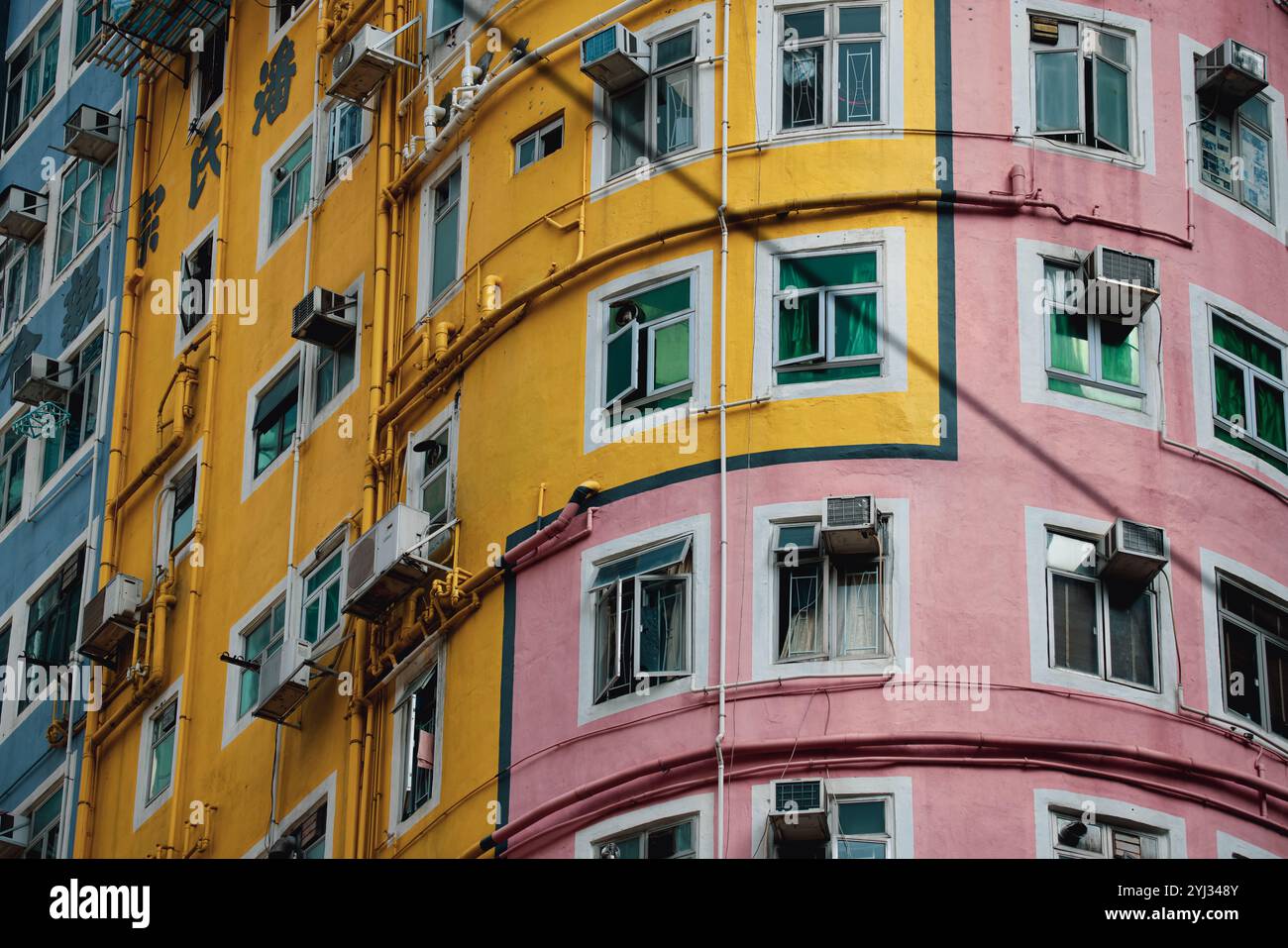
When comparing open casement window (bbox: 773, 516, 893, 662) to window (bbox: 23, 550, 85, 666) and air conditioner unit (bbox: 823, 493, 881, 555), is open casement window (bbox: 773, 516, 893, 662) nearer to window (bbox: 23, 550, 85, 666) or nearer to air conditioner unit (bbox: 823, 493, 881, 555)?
air conditioner unit (bbox: 823, 493, 881, 555)

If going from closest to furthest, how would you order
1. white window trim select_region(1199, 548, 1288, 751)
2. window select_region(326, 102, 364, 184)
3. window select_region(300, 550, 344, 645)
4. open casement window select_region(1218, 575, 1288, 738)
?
1. white window trim select_region(1199, 548, 1288, 751)
2. open casement window select_region(1218, 575, 1288, 738)
3. window select_region(300, 550, 344, 645)
4. window select_region(326, 102, 364, 184)

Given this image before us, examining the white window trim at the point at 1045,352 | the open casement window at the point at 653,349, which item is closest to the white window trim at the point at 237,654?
the open casement window at the point at 653,349

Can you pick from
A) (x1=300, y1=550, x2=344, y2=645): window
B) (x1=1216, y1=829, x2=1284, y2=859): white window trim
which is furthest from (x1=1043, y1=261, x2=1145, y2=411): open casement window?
(x1=300, y1=550, x2=344, y2=645): window

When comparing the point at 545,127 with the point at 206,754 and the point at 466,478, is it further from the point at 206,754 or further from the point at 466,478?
the point at 206,754

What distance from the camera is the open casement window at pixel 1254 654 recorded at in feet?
87.9

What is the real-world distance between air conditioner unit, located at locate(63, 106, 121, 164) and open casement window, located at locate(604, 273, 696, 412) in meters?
14.3

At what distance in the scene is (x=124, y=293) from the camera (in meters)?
39.2

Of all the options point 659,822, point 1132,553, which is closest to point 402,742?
point 659,822

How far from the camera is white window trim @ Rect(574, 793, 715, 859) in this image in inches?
998

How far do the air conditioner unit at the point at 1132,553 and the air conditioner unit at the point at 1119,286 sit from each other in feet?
7.52

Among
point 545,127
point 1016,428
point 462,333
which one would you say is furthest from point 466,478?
point 1016,428

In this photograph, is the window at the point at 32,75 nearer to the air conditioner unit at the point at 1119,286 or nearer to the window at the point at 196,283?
the window at the point at 196,283

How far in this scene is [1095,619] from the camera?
86.4 feet

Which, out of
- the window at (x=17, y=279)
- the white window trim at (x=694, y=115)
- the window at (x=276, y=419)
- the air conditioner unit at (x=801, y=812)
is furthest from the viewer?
the window at (x=17, y=279)
